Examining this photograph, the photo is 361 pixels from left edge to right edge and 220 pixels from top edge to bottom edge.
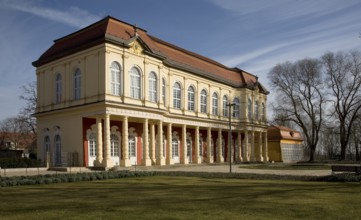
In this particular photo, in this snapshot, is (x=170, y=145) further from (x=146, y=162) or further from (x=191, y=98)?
(x=191, y=98)

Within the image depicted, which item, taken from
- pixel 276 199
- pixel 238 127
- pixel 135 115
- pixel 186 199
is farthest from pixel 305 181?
pixel 238 127

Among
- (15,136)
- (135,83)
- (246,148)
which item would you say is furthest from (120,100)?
(15,136)

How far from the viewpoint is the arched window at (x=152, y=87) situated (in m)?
36.4

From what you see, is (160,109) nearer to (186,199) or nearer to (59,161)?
(59,161)

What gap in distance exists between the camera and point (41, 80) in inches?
1505

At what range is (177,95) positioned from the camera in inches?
1665

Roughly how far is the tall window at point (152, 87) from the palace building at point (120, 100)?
95 mm

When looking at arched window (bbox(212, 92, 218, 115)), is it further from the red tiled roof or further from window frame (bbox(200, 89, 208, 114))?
the red tiled roof

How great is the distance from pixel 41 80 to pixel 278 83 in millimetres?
30479

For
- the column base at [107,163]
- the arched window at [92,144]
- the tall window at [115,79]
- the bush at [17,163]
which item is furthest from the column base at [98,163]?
the tall window at [115,79]

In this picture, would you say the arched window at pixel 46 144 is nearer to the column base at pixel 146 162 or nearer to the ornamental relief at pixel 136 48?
the column base at pixel 146 162

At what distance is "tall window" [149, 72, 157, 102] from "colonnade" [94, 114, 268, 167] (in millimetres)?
2207

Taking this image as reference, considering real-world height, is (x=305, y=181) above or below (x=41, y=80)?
below

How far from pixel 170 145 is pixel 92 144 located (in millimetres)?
8483
